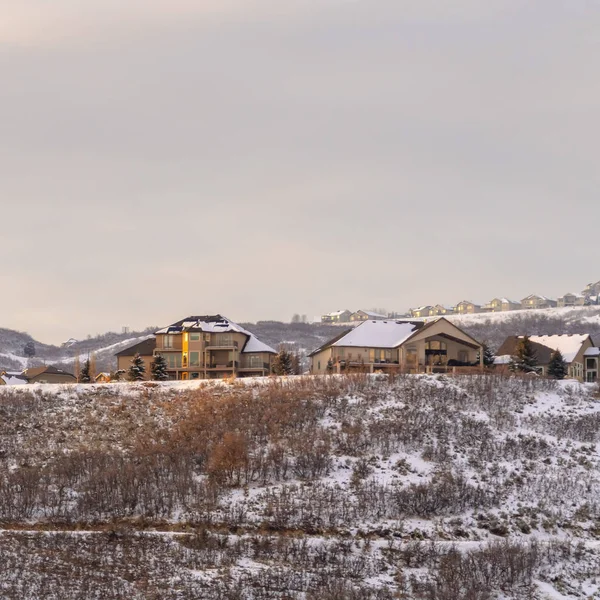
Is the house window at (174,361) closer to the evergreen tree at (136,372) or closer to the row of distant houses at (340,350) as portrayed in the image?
the row of distant houses at (340,350)

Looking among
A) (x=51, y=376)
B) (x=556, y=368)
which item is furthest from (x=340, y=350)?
(x=51, y=376)

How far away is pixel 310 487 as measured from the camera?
4225 cm

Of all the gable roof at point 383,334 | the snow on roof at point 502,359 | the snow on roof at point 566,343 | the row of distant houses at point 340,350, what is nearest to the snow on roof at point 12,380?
the row of distant houses at point 340,350

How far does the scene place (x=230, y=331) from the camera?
74.6m

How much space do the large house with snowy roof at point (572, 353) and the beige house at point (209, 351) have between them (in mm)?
23684

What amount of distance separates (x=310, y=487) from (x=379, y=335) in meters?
33.6

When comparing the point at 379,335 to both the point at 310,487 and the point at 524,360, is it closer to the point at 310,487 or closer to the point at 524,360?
the point at 524,360

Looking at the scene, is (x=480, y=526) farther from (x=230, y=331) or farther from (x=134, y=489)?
(x=230, y=331)

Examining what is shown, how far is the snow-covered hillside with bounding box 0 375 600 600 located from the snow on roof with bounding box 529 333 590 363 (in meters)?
23.1

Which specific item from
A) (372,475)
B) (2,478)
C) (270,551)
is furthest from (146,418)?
(270,551)

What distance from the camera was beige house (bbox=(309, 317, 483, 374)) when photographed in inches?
2813

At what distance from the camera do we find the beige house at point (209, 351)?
240 feet

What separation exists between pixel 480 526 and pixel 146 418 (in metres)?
22.9

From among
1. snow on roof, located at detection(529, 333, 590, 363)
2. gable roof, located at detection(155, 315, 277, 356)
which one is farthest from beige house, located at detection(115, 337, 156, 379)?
snow on roof, located at detection(529, 333, 590, 363)
